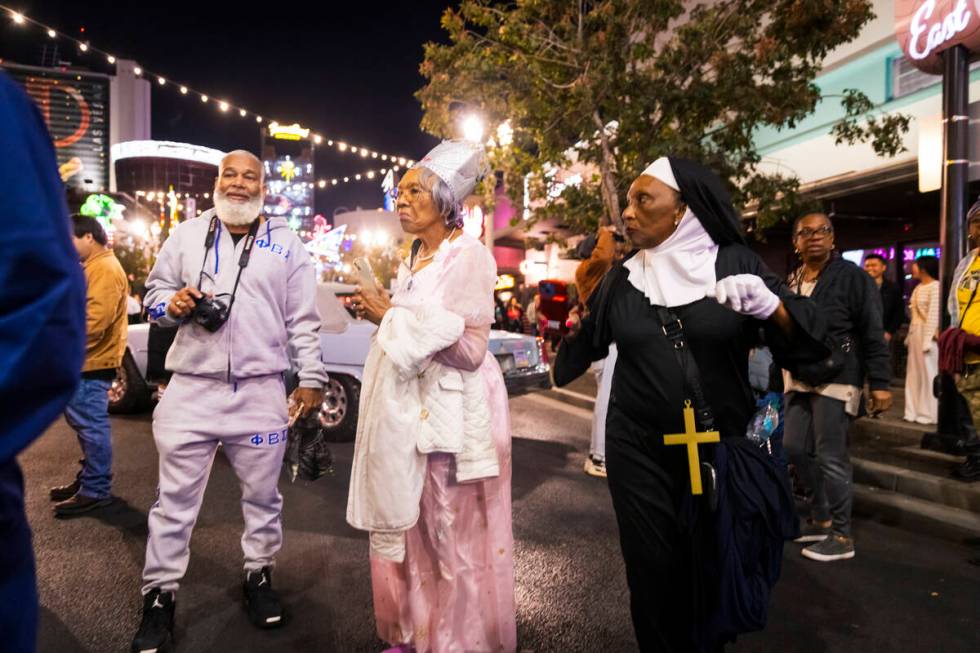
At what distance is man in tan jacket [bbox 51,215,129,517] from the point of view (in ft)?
15.4

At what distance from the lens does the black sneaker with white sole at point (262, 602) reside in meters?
3.07

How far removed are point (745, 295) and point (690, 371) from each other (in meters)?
0.36

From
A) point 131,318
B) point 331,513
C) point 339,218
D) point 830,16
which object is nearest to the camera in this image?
point 331,513

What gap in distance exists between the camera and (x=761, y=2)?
8844 mm

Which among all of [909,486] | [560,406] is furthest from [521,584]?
[560,406]

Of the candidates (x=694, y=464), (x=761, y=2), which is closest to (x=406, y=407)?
(x=694, y=464)

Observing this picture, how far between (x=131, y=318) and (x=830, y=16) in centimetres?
1314

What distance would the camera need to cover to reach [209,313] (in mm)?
2818

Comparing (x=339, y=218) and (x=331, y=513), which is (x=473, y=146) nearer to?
(x=331, y=513)

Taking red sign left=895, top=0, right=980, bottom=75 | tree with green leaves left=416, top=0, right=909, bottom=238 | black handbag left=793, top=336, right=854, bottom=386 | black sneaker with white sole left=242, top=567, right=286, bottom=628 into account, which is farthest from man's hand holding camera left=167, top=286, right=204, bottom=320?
tree with green leaves left=416, top=0, right=909, bottom=238

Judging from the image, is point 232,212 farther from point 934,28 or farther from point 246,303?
point 934,28

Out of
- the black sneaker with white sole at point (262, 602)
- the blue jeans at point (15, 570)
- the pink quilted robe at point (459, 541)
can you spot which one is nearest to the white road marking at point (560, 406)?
the black sneaker with white sole at point (262, 602)

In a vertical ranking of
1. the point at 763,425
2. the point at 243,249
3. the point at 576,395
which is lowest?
the point at 576,395

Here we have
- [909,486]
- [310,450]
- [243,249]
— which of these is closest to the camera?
[243,249]
